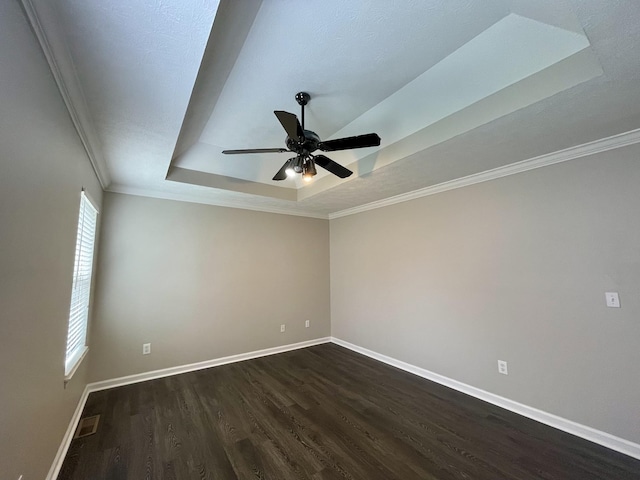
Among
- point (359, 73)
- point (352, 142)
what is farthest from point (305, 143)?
point (359, 73)

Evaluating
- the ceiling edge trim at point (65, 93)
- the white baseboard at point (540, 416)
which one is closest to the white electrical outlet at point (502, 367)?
the white baseboard at point (540, 416)

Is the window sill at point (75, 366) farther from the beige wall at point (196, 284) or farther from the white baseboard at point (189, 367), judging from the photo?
the white baseboard at point (189, 367)

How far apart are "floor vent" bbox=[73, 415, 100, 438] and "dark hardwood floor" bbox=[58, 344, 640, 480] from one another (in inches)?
2.4

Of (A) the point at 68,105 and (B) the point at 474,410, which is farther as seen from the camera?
(B) the point at 474,410

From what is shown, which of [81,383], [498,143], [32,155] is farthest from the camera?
[81,383]

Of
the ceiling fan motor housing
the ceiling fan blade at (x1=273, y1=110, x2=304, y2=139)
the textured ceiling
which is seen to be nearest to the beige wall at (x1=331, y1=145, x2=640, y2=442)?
the textured ceiling

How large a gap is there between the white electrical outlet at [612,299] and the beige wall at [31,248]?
373 centimetres

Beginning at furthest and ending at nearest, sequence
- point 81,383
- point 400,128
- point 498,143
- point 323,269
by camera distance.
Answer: point 323,269
point 81,383
point 400,128
point 498,143

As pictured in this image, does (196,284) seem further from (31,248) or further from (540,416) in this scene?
(540,416)

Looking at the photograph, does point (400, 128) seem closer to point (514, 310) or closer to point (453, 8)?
point (453, 8)

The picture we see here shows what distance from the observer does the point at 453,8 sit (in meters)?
1.41

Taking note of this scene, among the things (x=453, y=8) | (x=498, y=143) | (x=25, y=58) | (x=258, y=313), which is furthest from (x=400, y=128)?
(x=258, y=313)

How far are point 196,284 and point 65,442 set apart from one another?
1.95 m

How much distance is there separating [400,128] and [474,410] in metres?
2.82
